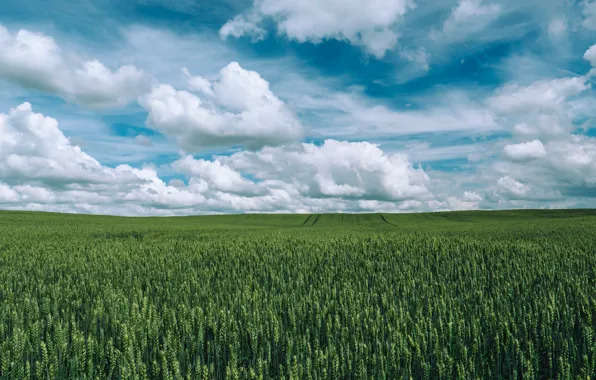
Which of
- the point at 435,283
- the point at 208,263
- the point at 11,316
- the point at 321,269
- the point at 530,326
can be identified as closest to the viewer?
the point at 530,326

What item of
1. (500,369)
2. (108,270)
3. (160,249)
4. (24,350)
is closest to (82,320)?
(24,350)

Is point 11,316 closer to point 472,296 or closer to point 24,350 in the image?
point 24,350

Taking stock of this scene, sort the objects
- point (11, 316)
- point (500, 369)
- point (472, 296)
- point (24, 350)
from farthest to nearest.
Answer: point (472, 296) < point (11, 316) < point (24, 350) < point (500, 369)

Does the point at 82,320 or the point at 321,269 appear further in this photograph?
the point at 321,269

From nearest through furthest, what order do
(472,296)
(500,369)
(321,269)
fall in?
(500,369)
(472,296)
(321,269)

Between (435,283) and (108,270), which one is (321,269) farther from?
(108,270)

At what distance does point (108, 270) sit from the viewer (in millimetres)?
10594

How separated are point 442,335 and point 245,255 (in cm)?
896

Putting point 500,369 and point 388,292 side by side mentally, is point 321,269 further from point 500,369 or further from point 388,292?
point 500,369

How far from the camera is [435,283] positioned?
325 inches

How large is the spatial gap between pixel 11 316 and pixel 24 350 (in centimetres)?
179

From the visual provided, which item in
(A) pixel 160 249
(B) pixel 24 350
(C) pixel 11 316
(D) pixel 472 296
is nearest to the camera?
(B) pixel 24 350

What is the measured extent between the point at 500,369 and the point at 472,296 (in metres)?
3.07

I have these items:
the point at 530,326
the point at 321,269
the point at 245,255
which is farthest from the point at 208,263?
the point at 530,326
